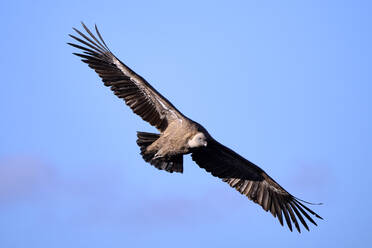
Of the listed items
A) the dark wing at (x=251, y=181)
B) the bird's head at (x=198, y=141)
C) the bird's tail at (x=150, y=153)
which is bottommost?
the bird's tail at (x=150, y=153)

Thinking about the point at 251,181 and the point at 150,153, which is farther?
the point at 251,181

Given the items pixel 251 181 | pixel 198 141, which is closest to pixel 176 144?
pixel 198 141

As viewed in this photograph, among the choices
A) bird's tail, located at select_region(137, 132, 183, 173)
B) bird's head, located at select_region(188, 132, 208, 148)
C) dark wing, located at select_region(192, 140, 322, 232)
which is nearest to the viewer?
bird's head, located at select_region(188, 132, 208, 148)

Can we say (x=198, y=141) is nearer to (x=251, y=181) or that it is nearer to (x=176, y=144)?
(x=176, y=144)

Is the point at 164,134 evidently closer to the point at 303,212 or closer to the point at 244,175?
the point at 244,175

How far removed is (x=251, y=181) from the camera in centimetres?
1141

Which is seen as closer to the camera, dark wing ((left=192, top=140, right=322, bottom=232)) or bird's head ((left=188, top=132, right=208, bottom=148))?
bird's head ((left=188, top=132, right=208, bottom=148))

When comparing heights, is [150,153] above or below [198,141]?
below

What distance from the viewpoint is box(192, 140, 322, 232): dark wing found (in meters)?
11.1

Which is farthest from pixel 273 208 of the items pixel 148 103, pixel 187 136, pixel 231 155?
pixel 148 103

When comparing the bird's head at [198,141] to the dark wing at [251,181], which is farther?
the dark wing at [251,181]

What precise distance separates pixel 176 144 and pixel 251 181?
2297 mm

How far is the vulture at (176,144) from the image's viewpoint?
10070 mm

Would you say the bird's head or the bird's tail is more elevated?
the bird's head
